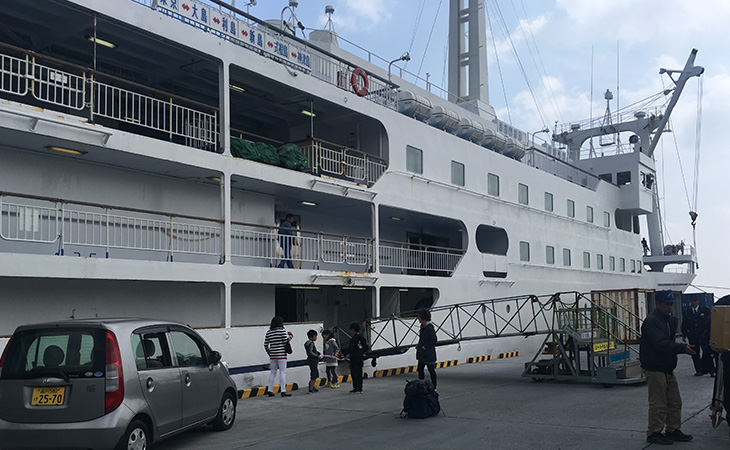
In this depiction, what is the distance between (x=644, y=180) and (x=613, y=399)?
86.1 feet

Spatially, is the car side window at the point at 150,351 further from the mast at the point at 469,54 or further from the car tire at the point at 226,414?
the mast at the point at 469,54

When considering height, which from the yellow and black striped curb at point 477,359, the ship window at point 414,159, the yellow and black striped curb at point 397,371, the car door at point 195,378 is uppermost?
the ship window at point 414,159

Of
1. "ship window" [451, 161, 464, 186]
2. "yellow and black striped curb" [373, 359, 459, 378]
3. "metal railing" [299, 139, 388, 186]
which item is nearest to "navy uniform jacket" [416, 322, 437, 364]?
"yellow and black striped curb" [373, 359, 459, 378]

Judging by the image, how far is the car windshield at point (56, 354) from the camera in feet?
22.6

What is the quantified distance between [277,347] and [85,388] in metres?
5.95

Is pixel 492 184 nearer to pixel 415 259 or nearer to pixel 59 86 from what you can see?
pixel 415 259

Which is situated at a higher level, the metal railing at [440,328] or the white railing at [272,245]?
the white railing at [272,245]

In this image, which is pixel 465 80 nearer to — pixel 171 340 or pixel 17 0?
pixel 17 0

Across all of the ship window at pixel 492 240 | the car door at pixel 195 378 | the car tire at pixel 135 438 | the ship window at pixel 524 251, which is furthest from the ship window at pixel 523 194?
the car tire at pixel 135 438

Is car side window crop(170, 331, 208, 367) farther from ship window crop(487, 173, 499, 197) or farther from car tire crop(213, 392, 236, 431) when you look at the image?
ship window crop(487, 173, 499, 197)

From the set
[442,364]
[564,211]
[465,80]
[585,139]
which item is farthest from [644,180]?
[442,364]

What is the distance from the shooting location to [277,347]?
494 inches

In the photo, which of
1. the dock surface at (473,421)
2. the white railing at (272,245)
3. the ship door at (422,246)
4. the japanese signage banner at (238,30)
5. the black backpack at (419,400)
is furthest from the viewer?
the ship door at (422,246)

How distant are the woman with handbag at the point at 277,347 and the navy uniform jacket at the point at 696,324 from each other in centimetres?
911
